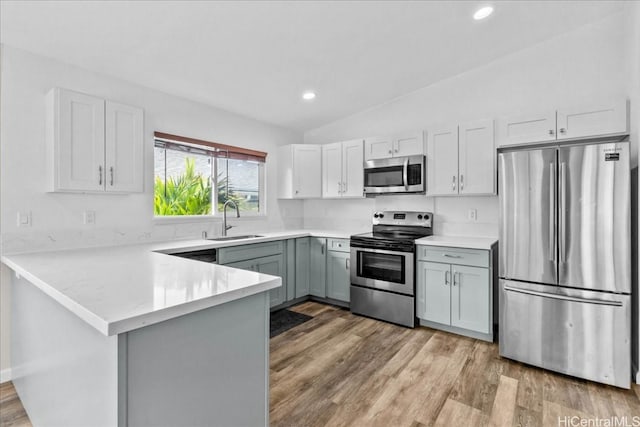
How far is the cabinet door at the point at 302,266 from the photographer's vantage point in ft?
12.7

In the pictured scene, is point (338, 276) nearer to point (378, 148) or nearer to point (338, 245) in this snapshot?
point (338, 245)

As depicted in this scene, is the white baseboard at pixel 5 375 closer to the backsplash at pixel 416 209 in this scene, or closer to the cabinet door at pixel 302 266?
the cabinet door at pixel 302 266

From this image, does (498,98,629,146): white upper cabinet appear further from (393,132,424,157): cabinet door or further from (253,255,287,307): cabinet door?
(253,255,287,307): cabinet door

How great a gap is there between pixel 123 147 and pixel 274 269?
1860 mm

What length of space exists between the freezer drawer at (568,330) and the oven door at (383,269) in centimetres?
87

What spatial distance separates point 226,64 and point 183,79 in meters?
0.46

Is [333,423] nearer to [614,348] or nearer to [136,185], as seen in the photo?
[614,348]

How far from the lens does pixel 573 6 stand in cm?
271

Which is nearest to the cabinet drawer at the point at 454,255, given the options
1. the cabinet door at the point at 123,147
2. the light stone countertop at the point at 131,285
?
the light stone countertop at the point at 131,285

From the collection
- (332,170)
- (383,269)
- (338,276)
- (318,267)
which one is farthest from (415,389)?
(332,170)

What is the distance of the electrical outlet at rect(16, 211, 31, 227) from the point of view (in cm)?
231

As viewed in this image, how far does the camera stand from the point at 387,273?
3.41m

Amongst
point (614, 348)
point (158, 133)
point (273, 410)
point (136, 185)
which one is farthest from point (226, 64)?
point (614, 348)

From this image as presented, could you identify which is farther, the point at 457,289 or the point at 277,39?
the point at 457,289
